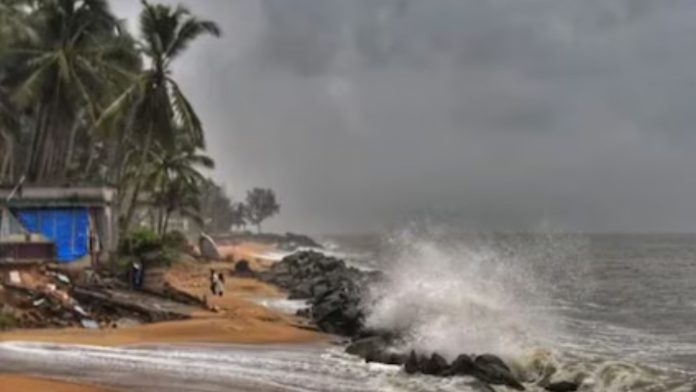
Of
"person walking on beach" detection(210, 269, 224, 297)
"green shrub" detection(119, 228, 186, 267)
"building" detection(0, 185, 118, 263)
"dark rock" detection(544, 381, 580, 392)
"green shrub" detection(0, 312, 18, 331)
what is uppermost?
"building" detection(0, 185, 118, 263)

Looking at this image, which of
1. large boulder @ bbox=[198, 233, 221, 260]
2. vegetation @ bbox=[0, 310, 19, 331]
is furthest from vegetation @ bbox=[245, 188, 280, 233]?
vegetation @ bbox=[0, 310, 19, 331]

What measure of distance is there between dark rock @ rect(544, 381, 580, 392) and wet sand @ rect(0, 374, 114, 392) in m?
8.76

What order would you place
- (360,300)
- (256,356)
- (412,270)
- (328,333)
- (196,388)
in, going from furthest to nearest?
(412,270) < (360,300) < (328,333) < (256,356) < (196,388)

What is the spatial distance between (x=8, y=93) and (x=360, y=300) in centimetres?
2245

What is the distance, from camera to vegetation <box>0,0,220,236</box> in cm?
3450

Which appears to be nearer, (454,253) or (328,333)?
(328,333)

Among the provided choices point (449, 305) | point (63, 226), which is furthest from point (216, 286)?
point (449, 305)

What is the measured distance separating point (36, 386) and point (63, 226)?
62.2ft

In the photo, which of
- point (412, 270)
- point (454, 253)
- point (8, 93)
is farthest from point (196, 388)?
point (8, 93)

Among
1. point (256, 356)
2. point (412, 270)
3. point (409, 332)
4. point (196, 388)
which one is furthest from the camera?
point (412, 270)

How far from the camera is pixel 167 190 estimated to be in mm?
51312

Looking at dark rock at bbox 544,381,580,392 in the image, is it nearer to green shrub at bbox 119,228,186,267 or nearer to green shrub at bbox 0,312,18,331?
green shrub at bbox 0,312,18,331

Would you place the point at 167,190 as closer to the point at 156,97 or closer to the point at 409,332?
the point at 156,97

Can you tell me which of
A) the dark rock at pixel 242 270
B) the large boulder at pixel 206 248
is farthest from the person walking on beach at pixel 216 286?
the large boulder at pixel 206 248
